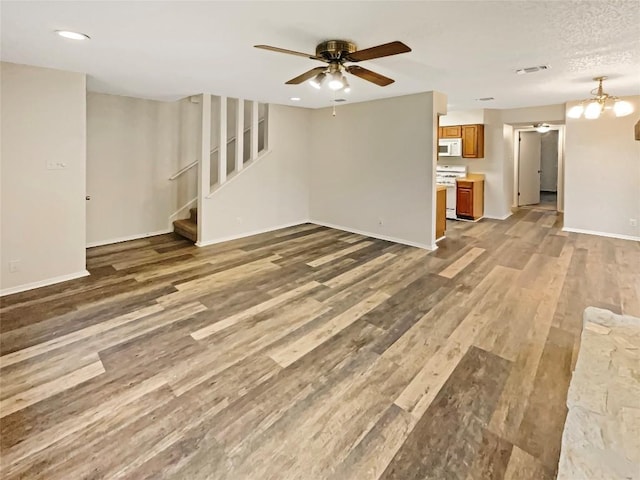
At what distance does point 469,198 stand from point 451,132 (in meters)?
1.65

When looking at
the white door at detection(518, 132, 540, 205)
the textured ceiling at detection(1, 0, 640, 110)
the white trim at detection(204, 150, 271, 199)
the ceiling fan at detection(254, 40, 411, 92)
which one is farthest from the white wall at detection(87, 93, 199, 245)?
the white door at detection(518, 132, 540, 205)

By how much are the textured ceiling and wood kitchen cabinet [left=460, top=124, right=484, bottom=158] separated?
2878 mm

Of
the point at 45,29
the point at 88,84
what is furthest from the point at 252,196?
the point at 45,29

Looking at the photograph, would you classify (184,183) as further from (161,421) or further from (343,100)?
(161,421)

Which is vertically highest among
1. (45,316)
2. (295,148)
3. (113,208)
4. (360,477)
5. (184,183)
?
(295,148)

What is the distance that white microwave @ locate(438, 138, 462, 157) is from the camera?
25.5ft

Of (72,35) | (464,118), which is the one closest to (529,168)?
(464,118)

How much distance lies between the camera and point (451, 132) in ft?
26.0

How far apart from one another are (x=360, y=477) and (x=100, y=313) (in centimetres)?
288

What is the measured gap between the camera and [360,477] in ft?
5.32

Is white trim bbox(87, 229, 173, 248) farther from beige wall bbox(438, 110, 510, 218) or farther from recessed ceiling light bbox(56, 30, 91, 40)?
beige wall bbox(438, 110, 510, 218)

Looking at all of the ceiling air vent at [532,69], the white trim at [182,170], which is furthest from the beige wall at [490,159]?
the white trim at [182,170]

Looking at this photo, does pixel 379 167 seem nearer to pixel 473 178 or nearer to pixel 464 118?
pixel 473 178

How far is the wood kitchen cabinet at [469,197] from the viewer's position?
7512mm
